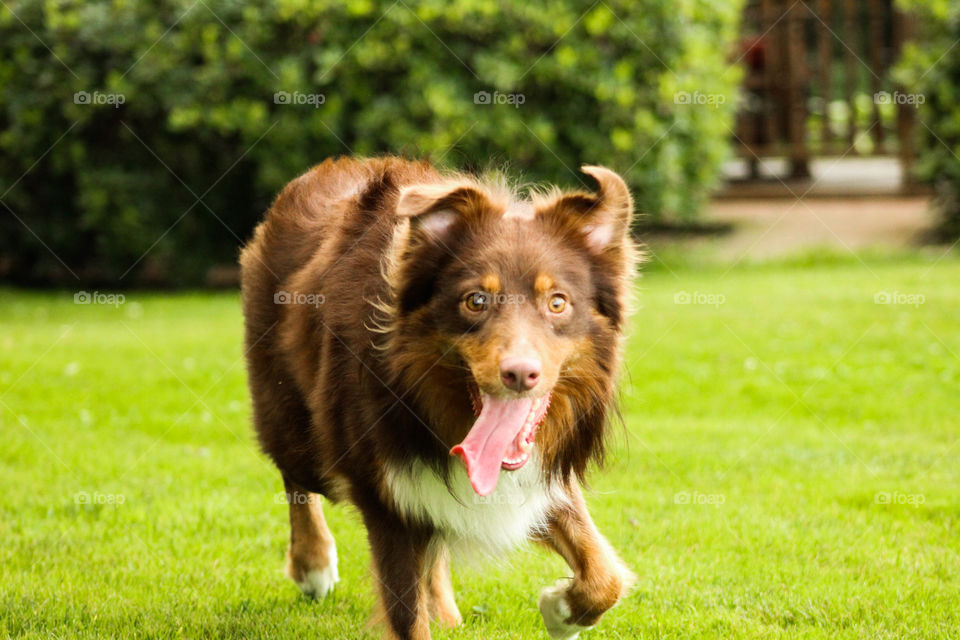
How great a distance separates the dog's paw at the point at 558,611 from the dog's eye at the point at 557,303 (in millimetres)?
1134

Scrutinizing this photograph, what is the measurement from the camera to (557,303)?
385 centimetres

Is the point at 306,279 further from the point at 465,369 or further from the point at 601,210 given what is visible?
the point at 601,210

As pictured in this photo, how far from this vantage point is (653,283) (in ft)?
47.0

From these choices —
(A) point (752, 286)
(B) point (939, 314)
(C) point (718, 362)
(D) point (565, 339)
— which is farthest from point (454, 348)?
(A) point (752, 286)

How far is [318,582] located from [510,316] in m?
2.05
